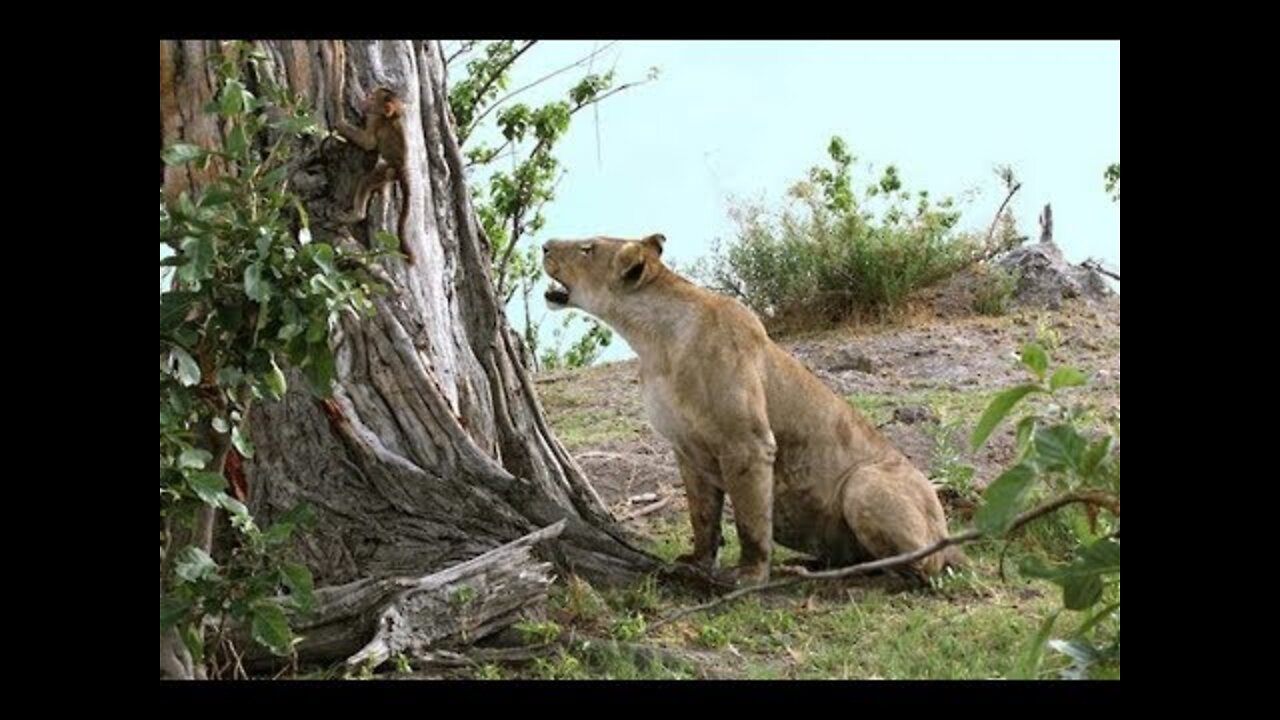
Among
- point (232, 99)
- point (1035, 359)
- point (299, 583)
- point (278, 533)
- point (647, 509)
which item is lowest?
point (647, 509)

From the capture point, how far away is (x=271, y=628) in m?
4.82

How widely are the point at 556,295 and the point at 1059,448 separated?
4045mm

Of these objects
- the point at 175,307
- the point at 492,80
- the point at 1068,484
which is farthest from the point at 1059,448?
the point at 492,80

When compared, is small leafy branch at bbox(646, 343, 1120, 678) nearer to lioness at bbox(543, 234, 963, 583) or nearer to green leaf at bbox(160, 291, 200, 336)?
green leaf at bbox(160, 291, 200, 336)

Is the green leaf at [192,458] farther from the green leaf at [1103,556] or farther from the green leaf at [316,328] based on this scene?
the green leaf at [1103,556]

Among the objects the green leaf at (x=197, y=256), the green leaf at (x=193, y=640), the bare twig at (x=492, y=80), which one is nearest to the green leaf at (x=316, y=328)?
the green leaf at (x=197, y=256)

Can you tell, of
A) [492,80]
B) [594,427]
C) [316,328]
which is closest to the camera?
[316,328]

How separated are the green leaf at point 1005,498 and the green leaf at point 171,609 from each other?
7.61 feet

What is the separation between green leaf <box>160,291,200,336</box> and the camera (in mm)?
4559

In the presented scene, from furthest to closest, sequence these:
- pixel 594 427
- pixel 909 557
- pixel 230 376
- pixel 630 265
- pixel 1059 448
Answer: pixel 594 427 < pixel 630 265 < pixel 230 376 < pixel 1059 448 < pixel 909 557

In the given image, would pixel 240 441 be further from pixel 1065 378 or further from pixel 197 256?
pixel 1065 378

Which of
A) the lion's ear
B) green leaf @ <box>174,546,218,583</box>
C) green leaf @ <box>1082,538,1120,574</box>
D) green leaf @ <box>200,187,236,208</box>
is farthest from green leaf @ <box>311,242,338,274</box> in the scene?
the lion's ear

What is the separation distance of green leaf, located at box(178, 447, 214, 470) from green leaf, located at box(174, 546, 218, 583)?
26 centimetres
